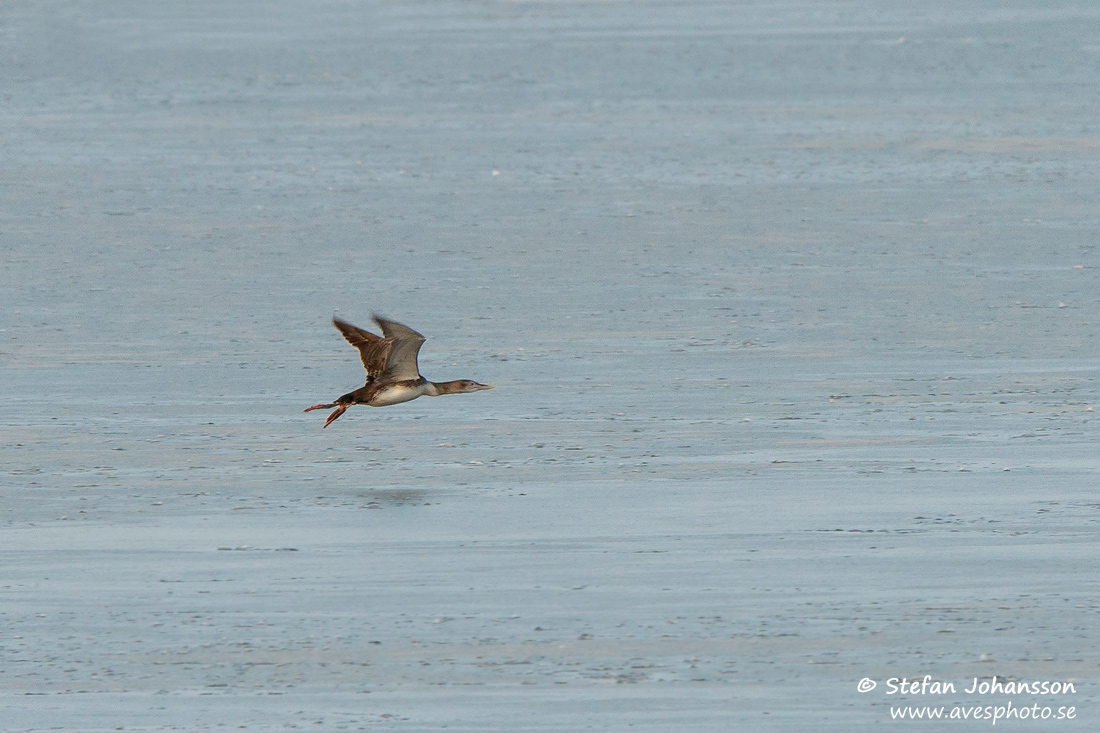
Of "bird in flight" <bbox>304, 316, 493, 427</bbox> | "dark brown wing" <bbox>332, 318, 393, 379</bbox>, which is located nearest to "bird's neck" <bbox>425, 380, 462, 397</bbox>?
"bird in flight" <bbox>304, 316, 493, 427</bbox>

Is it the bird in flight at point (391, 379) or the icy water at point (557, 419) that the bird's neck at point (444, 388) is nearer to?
the bird in flight at point (391, 379)

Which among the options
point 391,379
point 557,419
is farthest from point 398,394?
point 557,419

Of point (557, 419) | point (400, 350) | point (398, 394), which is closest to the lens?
point (400, 350)

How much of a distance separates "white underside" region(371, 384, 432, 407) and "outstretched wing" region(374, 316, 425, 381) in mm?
45

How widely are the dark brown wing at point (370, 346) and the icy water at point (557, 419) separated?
36cm

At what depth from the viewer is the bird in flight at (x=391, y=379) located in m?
9.42

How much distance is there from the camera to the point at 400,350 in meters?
9.41

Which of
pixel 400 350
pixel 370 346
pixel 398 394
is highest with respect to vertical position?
pixel 370 346

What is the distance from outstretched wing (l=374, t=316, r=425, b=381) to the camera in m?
9.34

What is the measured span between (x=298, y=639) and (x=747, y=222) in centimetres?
977

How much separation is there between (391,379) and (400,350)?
0.20 metres

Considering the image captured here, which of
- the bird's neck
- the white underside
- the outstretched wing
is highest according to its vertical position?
the outstretched wing

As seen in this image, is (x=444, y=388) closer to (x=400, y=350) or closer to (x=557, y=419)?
(x=400, y=350)

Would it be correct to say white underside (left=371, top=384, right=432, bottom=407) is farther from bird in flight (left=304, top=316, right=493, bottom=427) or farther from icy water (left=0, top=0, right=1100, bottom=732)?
icy water (left=0, top=0, right=1100, bottom=732)
